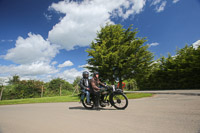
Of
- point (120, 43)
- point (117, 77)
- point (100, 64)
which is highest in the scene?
point (120, 43)

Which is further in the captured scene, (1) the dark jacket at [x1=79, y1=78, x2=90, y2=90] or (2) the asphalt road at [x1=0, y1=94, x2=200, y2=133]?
(1) the dark jacket at [x1=79, y1=78, x2=90, y2=90]

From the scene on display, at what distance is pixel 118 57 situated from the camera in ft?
46.4

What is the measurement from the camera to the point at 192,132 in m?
2.08

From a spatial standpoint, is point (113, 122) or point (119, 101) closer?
point (113, 122)

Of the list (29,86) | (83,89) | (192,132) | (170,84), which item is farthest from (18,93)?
(170,84)

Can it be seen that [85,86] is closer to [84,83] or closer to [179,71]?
[84,83]

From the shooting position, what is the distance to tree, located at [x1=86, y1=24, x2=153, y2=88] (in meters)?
14.3

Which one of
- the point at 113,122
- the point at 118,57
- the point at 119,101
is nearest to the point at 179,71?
the point at 118,57

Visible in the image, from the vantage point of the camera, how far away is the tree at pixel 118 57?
14.3 m

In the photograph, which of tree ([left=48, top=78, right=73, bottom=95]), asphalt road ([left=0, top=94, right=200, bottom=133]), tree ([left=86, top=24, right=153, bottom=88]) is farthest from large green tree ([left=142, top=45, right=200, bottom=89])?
tree ([left=48, top=78, right=73, bottom=95])

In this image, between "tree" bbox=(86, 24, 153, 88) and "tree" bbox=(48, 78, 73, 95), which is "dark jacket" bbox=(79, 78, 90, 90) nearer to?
"tree" bbox=(86, 24, 153, 88)

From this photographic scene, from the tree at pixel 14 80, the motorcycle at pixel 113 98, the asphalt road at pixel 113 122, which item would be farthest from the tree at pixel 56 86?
the asphalt road at pixel 113 122

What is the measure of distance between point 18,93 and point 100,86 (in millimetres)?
18907

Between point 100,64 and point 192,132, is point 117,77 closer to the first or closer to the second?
point 100,64
